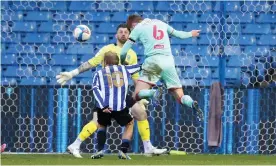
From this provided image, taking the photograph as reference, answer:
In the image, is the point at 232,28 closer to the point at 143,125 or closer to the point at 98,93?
the point at 143,125

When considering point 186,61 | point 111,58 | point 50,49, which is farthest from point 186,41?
point 111,58

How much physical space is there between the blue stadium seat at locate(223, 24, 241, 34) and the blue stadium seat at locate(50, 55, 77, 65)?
201 cm

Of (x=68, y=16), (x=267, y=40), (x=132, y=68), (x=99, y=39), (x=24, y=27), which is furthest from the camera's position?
(x=24, y=27)

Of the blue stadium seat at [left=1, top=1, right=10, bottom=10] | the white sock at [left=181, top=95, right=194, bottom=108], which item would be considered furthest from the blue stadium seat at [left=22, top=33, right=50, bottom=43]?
the white sock at [left=181, top=95, right=194, bottom=108]

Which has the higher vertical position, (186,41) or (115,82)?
(186,41)

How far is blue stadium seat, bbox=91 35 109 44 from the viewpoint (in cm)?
1157

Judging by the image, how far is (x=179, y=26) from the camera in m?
11.8

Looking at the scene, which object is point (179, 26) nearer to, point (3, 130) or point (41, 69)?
point (41, 69)

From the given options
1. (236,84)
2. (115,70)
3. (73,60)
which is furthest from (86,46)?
(115,70)

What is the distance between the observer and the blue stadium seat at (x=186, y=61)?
35.7 feet

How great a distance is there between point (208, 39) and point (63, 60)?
1.84 metres

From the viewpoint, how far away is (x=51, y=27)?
38.2 feet

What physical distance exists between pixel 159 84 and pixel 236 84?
2.91ft

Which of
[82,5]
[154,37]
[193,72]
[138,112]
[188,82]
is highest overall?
[82,5]
